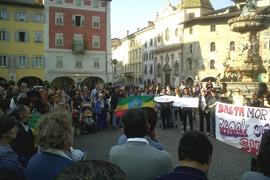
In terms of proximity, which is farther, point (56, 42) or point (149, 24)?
point (149, 24)

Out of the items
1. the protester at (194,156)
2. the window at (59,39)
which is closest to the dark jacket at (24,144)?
the protester at (194,156)

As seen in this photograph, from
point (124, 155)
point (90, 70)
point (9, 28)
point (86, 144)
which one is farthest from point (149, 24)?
point (124, 155)

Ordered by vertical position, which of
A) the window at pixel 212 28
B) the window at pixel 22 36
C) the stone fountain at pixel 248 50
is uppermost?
the window at pixel 212 28

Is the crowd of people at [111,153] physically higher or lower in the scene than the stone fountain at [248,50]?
lower

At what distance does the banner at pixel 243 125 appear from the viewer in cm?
1084

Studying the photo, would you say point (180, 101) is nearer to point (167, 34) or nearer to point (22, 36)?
point (22, 36)

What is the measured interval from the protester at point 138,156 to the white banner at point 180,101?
13.4 metres

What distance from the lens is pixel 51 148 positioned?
407 cm

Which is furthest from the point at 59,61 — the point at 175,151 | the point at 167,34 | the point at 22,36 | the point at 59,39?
the point at 175,151

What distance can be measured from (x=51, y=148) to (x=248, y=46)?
729 inches

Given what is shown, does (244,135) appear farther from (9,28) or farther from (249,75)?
(9,28)

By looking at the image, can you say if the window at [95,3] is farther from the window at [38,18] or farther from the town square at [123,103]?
the window at [38,18]

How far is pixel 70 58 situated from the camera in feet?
201

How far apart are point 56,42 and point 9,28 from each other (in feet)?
21.8
